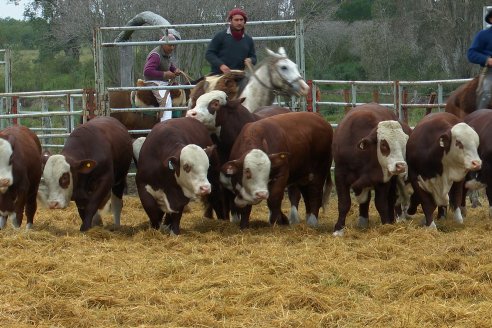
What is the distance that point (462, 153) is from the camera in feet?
30.6

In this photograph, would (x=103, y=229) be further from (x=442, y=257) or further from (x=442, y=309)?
(x=442, y=309)

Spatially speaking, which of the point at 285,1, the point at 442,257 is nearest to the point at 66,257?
the point at 442,257

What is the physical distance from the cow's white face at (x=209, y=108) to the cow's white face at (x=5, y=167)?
1.94 metres

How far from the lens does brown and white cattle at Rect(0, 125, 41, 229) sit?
9531mm

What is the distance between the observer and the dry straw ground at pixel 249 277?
5.99 metres

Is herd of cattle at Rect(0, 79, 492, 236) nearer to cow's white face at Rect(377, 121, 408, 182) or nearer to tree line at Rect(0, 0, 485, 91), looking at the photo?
cow's white face at Rect(377, 121, 408, 182)

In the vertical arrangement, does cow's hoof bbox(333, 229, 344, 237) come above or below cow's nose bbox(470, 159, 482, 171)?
below

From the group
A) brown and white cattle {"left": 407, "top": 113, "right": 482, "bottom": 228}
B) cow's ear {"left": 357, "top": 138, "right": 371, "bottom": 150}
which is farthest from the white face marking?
brown and white cattle {"left": 407, "top": 113, "right": 482, "bottom": 228}

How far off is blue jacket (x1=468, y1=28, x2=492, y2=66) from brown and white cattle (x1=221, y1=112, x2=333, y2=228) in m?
2.18

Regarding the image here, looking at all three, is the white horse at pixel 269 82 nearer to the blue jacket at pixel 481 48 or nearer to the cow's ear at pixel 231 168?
the blue jacket at pixel 481 48

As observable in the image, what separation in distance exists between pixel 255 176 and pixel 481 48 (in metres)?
3.88

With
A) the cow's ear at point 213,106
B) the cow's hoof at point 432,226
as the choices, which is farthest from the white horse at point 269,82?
the cow's hoof at point 432,226

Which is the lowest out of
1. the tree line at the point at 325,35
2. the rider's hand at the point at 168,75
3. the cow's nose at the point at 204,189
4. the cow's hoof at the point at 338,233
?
the cow's hoof at the point at 338,233

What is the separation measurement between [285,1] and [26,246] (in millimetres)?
19289
